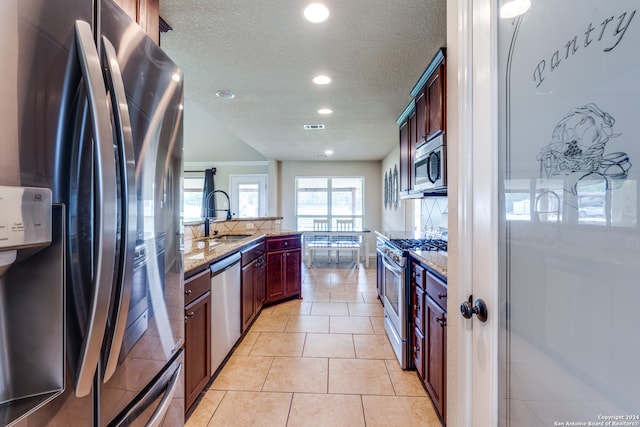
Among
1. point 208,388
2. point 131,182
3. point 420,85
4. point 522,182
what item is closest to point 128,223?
point 131,182

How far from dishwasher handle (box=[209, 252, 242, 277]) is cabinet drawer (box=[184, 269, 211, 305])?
0.09m

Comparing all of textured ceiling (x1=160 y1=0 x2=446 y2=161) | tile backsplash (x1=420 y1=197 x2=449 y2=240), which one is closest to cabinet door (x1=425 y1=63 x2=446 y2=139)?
textured ceiling (x1=160 y1=0 x2=446 y2=161)

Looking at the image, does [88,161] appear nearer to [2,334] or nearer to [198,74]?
[2,334]

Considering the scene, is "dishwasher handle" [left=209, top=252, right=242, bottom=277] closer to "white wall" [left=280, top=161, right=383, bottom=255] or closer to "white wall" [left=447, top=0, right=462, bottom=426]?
"white wall" [left=447, top=0, right=462, bottom=426]

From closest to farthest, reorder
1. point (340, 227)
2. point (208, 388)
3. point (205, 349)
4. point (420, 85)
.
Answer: point (205, 349) → point (208, 388) → point (420, 85) → point (340, 227)

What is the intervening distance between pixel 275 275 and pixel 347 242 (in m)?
3.19

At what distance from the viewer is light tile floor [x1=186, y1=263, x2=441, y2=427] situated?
174 cm

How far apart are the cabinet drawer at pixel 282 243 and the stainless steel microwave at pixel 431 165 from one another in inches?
72.0

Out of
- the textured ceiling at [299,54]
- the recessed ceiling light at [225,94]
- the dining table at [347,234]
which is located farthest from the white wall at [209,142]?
the recessed ceiling light at [225,94]

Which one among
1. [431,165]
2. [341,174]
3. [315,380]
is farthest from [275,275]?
[341,174]

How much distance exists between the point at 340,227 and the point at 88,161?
260 inches

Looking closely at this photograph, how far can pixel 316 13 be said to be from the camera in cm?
167

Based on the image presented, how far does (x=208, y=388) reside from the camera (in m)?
2.00

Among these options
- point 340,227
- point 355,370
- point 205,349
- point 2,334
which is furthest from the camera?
point 340,227
